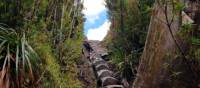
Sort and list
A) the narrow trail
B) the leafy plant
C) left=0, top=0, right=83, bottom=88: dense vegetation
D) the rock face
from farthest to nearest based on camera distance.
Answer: the narrow trail < the rock face < left=0, top=0, right=83, bottom=88: dense vegetation < the leafy plant

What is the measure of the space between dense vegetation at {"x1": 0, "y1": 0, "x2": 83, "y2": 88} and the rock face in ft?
4.25

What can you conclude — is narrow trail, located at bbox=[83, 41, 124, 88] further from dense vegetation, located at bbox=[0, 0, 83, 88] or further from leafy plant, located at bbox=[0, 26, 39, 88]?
leafy plant, located at bbox=[0, 26, 39, 88]

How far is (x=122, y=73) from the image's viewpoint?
42.3 feet

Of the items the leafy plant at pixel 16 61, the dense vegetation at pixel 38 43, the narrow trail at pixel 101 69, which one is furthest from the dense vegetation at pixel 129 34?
the leafy plant at pixel 16 61

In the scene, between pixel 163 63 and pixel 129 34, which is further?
pixel 129 34

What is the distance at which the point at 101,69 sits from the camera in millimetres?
13719

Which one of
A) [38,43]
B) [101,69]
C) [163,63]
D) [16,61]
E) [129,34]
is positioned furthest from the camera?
[101,69]

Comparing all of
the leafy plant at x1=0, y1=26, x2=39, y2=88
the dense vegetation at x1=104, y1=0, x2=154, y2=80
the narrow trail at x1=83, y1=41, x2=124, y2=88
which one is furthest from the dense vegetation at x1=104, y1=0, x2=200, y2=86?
the leafy plant at x1=0, y1=26, x2=39, y2=88

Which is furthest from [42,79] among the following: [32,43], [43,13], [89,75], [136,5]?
[136,5]

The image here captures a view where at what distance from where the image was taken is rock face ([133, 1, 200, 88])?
746cm

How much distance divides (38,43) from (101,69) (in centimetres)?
647

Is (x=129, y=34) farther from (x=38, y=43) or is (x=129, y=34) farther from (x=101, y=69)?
(x=38, y=43)

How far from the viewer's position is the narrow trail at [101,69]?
12344 mm

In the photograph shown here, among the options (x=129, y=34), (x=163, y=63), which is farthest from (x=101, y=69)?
(x=163, y=63)
